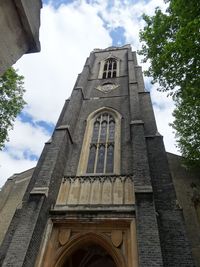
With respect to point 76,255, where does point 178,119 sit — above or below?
above

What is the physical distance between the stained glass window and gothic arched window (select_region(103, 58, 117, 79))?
6.32 meters

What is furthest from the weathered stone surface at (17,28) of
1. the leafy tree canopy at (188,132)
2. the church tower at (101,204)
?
the leafy tree canopy at (188,132)

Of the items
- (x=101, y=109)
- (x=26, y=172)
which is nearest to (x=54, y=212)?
(x=26, y=172)

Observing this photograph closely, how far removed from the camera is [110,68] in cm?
2012

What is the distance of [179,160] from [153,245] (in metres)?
7.64

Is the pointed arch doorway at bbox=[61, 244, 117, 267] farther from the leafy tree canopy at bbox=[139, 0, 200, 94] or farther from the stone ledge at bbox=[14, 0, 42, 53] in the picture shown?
the stone ledge at bbox=[14, 0, 42, 53]

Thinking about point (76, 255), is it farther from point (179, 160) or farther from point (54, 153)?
point (179, 160)

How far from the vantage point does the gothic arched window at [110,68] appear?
18.8 metres

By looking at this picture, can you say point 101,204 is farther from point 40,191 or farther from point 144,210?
point 40,191

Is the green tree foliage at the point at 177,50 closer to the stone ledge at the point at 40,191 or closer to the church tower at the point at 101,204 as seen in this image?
the church tower at the point at 101,204

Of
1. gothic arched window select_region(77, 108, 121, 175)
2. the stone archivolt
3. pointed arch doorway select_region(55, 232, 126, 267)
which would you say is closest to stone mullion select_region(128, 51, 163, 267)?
the stone archivolt

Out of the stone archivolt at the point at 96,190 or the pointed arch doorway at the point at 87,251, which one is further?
the stone archivolt at the point at 96,190

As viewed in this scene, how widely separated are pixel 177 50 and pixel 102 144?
5.86 metres

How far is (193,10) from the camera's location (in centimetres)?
727
